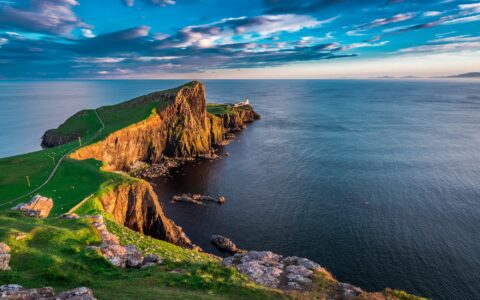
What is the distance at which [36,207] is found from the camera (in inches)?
1533

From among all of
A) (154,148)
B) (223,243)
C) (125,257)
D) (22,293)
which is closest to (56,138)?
(154,148)

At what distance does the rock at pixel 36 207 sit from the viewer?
36000 mm

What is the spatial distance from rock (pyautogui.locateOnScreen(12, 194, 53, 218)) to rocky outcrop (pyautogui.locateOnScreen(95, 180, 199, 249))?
12.9 metres

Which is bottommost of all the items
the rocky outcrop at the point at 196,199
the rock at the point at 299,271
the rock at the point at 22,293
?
the rocky outcrop at the point at 196,199

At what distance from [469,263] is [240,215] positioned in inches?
1797

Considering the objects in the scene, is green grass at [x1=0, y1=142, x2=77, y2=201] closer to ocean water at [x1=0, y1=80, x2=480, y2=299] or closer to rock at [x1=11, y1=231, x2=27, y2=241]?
ocean water at [x1=0, y1=80, x2=480, y2=299]

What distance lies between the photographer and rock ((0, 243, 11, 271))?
20.4m

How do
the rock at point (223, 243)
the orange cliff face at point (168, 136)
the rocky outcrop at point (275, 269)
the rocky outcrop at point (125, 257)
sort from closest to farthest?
the rocky outcrop at point (275, 269), the rocky outcrop at point (125, 257), the rock at point (223, 243), the orange cliff face at point (168, 136)

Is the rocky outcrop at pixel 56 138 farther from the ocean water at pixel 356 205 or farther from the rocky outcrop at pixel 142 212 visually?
the rocky outcrop at pixel 142 212

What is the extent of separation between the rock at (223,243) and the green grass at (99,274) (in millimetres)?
32578

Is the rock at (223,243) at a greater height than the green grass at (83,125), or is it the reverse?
the green grass at (83,125)

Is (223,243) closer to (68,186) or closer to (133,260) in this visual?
(68,186)

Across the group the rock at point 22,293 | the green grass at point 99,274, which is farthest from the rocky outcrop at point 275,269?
the rock at point 22,293

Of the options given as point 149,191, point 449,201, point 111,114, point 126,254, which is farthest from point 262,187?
point 111,114
